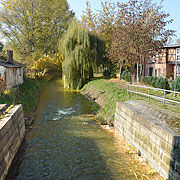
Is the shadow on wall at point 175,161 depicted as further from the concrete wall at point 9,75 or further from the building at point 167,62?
the building at point 167,62

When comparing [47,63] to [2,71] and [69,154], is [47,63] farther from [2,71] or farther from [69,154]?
[69,154]

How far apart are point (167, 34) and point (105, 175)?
17.2 metres

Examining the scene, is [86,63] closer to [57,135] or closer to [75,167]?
[57,135]

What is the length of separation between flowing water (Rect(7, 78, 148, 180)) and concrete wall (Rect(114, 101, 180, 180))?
0.87 meters

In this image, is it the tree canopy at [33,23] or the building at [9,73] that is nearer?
the building at [9,73]

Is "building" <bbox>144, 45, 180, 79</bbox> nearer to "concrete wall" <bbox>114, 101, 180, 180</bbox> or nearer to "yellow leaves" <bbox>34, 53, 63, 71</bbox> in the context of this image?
"concrete wall" <bbox>114, 101, 180, 180</bbox>

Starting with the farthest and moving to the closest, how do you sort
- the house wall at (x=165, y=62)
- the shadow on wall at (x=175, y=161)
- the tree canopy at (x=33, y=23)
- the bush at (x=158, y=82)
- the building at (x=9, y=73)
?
the tree canopy at (x=33, y=23)
the house wall at (x=165, y=62)
the bush at (x=158, y=82)
the building at (x=9, y=73)
the shadow on wall at (x=175, y=161)

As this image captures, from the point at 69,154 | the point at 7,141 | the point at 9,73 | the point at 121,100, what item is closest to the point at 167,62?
the point at 121,100

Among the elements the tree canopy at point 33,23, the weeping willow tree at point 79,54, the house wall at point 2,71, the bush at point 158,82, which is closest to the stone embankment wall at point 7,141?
the house wall at point 2,71

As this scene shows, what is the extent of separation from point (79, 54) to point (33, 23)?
21465mm

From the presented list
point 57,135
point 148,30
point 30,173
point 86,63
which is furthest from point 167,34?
point 30,173

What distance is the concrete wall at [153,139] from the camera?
21.1 ft

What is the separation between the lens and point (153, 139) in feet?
25.5

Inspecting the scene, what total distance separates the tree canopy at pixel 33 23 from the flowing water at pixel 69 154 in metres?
32.2
